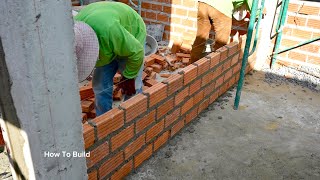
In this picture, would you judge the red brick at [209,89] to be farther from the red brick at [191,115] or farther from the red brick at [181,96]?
the red brick at [181,96]

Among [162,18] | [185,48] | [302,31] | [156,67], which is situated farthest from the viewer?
[162,18]

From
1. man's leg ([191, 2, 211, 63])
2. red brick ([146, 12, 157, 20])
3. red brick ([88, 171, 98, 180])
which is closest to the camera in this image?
red brick ([88, 171, 98, 180])

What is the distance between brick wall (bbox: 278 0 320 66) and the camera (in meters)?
4.32

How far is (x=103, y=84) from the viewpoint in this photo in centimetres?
302

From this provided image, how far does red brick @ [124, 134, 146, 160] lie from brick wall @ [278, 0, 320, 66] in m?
3.07

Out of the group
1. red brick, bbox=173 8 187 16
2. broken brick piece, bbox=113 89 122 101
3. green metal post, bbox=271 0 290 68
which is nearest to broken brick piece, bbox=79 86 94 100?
broken brick piece, bbox=113 89 122 101

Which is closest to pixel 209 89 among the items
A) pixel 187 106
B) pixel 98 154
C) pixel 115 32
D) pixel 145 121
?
pixel 187 106

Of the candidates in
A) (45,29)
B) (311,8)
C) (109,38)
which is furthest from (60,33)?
(311,8)

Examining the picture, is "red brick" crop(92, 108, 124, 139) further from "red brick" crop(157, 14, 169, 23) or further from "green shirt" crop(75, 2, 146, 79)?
"red brick" crop(157, 14, 169, 23)

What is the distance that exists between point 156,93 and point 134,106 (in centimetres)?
29

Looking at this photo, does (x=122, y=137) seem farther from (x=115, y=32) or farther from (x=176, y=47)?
(x=176, y=47)

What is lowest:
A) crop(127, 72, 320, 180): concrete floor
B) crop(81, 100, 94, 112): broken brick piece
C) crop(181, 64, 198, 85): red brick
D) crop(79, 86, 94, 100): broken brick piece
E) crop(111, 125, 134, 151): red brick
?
crop(127, 72, 320, 180): concrete floor

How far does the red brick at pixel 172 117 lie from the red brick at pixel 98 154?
800 millimetres

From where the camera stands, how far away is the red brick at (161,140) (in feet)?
9.44
